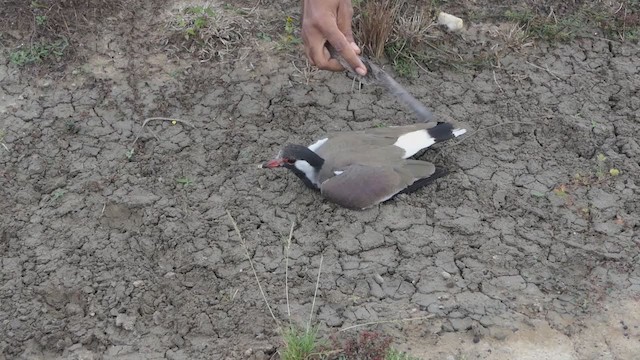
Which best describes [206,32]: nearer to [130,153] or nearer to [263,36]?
[263,36]

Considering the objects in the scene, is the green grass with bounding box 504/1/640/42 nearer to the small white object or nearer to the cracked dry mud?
the cracked dry mud

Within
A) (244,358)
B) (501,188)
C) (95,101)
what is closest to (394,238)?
(501,188)

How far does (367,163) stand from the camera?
4.75 meters

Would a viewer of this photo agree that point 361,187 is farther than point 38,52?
No

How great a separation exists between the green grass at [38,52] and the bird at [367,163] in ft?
6.07

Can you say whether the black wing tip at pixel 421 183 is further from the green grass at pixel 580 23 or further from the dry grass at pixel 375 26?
the green grass at pixel 580 23

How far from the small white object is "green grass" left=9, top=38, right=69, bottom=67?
277 centimetres

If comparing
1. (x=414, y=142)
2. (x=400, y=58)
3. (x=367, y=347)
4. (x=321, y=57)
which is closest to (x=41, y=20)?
(x=321, y=57)

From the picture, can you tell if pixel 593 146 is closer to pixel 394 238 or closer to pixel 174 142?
pixel 394 238

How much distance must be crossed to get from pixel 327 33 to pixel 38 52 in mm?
2364

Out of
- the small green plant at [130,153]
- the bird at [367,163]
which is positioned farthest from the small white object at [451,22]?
the small green plant at [130,153]

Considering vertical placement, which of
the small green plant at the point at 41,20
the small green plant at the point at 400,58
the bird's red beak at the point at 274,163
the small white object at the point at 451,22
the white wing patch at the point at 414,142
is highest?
the small white object at the point at 451,22

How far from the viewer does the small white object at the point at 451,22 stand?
18.7 feet

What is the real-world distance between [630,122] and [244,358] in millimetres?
3130
